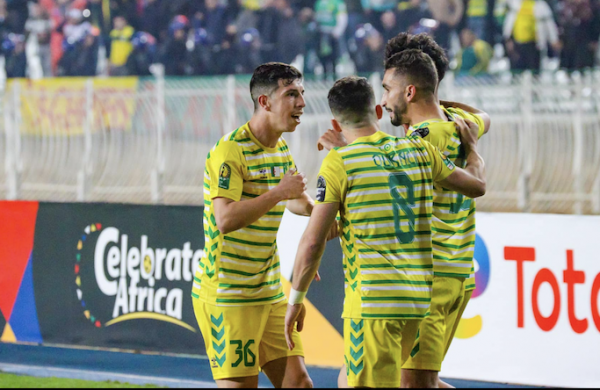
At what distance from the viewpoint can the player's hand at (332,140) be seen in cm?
332

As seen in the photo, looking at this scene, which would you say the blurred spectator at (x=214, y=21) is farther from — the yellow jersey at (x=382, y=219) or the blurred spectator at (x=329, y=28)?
the yellow jersey at (x=382, y=219)

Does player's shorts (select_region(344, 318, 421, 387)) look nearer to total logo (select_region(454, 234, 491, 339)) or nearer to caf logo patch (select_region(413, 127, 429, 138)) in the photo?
caf logo patch (select_region(413, 127, 429, 138))

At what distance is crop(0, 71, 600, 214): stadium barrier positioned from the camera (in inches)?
275

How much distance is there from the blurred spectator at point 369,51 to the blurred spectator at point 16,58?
559 centimetres

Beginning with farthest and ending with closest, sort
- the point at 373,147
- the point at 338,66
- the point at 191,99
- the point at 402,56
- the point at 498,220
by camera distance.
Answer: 1. the point at 338,66
2. the point at 191,99
3. the point at 498,220
4. the point at 402,56
5. the point at 373,147

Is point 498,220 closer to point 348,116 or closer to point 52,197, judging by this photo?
point 348,116

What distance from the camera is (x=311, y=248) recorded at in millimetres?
3053

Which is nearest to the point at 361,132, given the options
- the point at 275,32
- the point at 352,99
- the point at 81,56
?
the point at 352,99

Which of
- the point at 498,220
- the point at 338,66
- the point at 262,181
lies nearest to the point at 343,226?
the point at 262,181

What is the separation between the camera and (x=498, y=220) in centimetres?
559

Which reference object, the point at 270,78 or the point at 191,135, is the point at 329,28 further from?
the point at 270,78

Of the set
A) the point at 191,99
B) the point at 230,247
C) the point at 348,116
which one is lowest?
A: the point at 230,247

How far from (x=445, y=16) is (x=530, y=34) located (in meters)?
1.19

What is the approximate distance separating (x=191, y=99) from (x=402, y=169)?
5.58 meters
